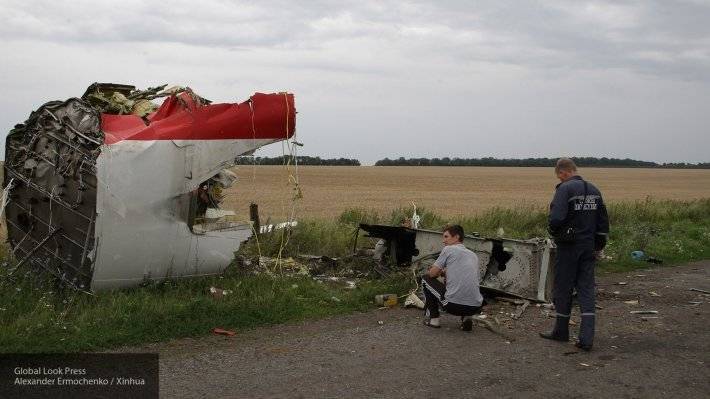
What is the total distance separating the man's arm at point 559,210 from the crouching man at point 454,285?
3.03ft

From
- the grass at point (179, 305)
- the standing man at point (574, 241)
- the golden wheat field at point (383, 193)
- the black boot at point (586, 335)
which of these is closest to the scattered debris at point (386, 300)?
the grass at point (179, 305)

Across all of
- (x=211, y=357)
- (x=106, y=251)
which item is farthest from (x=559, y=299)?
(x=106, y=251)

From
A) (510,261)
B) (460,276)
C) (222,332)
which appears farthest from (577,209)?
(222,332)

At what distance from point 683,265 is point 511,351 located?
7.40 meters

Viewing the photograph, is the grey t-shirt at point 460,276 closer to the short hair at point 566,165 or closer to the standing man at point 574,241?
the standing man at point 574,241

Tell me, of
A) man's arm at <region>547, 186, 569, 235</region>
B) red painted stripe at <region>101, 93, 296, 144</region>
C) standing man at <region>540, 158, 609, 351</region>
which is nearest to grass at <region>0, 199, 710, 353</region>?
red painted stripe at <region>101, 93, 296, 144</region>

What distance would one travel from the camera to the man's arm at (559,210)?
6.74 meters

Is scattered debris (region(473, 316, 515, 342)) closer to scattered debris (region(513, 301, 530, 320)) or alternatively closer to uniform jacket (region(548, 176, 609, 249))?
scattered debris (region(513, 301, 530, 320))

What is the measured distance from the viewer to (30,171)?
316 inches

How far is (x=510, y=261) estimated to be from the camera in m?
8.72

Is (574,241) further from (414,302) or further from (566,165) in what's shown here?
(414,302)

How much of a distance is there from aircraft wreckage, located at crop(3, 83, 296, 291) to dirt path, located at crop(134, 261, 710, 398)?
64.7 inches

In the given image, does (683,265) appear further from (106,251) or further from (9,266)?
(9,266)

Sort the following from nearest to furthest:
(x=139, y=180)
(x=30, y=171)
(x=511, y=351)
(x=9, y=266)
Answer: (x=511, y=351) < (x=139, y=180) < (x=30, y=171) < (x=9, y=266)
